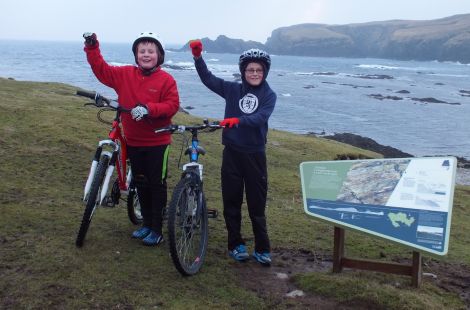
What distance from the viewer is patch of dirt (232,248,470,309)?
5.10 meters

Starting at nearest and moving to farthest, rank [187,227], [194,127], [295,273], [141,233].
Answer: [194,127] → [187,227] → [295,273] → [141,233]

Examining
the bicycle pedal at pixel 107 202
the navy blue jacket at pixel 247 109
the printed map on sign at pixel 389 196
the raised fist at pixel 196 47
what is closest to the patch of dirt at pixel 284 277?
the printed map on sign at pixel 389 196

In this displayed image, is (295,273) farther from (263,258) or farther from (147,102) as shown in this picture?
(147,102)

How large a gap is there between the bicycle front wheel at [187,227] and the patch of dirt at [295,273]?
0.50 meters

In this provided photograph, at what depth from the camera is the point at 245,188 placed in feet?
20.1

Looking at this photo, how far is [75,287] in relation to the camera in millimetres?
4906

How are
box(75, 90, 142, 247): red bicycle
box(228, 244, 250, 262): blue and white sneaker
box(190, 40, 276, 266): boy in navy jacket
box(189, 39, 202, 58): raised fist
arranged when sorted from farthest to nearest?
box(228, 244, 250, 262): blue and white sneaker → box(189, 39, 202, 58): raised fist → box(190, 40, 276, 266): boy in navy jacket → box(75, 90, 142, 247): red bicycle

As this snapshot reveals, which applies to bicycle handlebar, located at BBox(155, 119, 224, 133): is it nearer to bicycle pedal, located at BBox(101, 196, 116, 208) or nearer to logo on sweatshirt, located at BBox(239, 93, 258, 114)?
logo on sweatshirt, located at BBox(239, 93, 258, 114)

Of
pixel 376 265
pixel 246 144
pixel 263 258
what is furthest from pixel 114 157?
pixel 376 265

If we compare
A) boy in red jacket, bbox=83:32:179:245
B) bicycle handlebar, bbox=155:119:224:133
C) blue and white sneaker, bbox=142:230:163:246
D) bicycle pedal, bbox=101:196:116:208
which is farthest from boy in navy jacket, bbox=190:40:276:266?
bicycle pedal, bbox=101:196:116:208

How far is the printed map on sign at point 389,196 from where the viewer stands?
4980 millimetres

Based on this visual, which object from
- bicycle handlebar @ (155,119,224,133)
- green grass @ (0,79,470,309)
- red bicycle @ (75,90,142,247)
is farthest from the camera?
red bicycle @ (75,90,142,247)

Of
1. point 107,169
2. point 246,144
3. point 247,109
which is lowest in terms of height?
point 107,169

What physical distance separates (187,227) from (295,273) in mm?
1378
